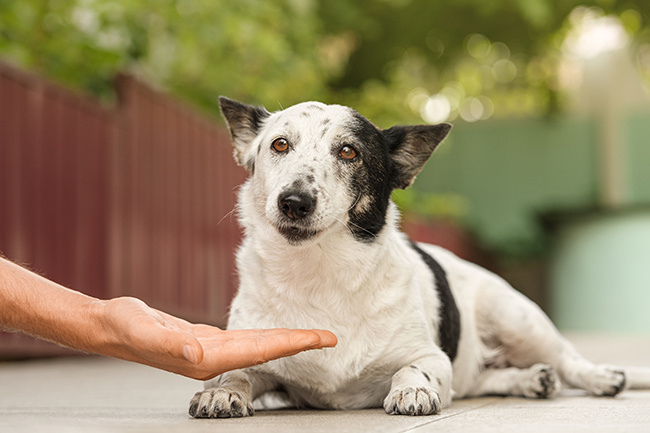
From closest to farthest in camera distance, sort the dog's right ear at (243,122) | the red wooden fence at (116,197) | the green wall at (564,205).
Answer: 1. the dog's right ear at (243,122)
2. the red wooden fence at (116,197)
3. the green wall at (564,205)

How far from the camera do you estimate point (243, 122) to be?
3.23 m

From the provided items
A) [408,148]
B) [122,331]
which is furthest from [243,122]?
[122,331]

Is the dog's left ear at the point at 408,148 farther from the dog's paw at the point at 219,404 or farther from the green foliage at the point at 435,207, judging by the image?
the green foliage at the point at 435,207

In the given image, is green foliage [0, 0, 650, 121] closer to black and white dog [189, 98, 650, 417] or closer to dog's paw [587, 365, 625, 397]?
black and white dog [189, 98, 650, 417]

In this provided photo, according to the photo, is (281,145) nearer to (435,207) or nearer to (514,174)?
(435,207)

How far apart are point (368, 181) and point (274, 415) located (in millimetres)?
969

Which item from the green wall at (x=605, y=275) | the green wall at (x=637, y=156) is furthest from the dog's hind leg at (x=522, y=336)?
the green wall at (x=637, y=156)

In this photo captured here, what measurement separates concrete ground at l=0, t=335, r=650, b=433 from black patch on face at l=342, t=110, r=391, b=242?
71cm

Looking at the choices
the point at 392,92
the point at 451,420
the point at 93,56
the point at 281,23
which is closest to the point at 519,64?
the point at 392,92

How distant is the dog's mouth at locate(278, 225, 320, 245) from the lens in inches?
104

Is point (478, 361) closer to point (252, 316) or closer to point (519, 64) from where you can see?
point (252, 316)

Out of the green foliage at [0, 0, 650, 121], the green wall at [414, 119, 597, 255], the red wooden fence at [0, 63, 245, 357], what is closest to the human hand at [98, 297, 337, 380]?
the green foliage at [0, 0, 650, 121]

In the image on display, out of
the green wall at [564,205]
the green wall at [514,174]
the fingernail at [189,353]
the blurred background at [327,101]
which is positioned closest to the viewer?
the fingernail at [189,353]

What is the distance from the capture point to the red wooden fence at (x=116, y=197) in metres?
5.58
